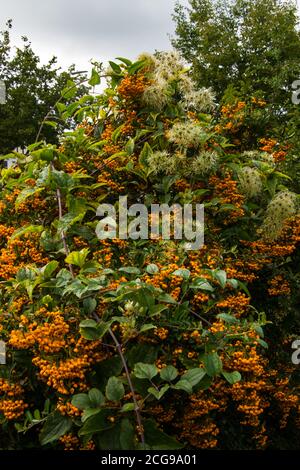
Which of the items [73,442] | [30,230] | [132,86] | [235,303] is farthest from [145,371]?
[132,86]

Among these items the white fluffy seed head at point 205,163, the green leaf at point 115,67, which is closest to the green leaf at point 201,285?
the white fluffy seed head at point 205,163

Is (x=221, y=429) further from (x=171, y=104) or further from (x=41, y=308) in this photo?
(x=171, y=104)

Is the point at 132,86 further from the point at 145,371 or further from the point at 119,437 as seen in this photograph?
the point at 119,437

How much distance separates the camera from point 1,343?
99.9 inches

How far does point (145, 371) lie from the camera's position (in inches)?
86.4

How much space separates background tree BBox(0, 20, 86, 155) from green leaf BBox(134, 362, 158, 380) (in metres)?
18.0

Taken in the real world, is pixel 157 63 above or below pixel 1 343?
above

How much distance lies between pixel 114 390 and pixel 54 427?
0.36m

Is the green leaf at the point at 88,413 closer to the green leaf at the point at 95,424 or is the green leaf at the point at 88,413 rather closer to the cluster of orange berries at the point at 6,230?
the green leaf at the point at 95,424

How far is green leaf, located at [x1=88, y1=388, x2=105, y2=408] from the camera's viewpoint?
2143 millimetres

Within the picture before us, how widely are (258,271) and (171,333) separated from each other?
127 cm

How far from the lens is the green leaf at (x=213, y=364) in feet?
7.51
